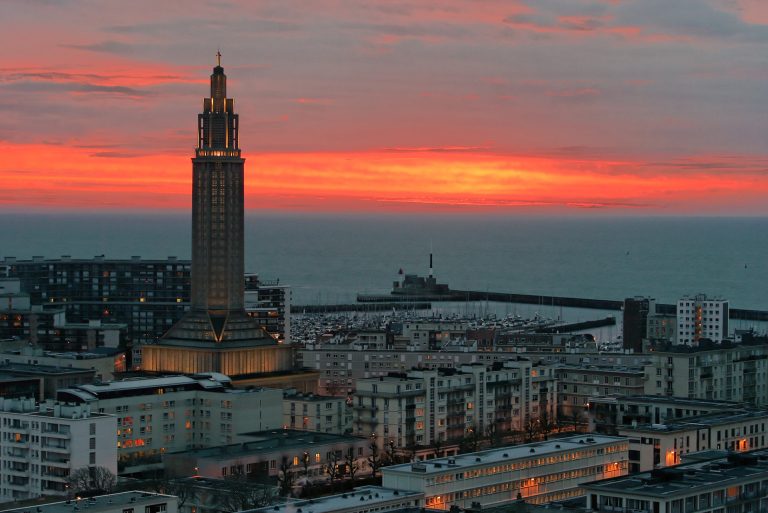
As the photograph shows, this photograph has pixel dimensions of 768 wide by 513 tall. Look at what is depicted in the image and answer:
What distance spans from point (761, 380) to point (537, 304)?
3691 inches

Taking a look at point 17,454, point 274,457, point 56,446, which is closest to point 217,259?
point 274,457

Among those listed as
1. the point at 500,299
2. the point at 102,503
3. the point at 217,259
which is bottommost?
the point at 102,503

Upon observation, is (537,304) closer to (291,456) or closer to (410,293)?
(410,293)

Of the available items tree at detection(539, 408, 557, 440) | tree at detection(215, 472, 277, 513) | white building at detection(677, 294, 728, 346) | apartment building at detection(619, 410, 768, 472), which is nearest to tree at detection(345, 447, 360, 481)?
tree at detection(215, 472, 277, 513)

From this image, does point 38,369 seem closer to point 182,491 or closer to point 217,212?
point 217,212

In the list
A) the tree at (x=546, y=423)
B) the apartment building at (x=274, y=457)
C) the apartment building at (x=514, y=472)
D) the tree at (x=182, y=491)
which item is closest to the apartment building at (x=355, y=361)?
the tree at (x=546, y=423)

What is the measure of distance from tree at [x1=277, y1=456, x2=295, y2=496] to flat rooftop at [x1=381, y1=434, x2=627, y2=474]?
4.01m

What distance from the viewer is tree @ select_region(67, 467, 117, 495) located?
42.2m

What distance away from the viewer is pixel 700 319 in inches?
3644

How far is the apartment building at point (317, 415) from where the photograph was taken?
5766cm

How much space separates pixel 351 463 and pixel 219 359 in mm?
16624

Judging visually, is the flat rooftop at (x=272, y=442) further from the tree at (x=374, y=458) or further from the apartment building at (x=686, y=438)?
the apartment building at (x=686, y=438)

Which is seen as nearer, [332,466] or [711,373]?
[332,466]

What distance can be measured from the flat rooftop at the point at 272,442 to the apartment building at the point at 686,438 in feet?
33.0
